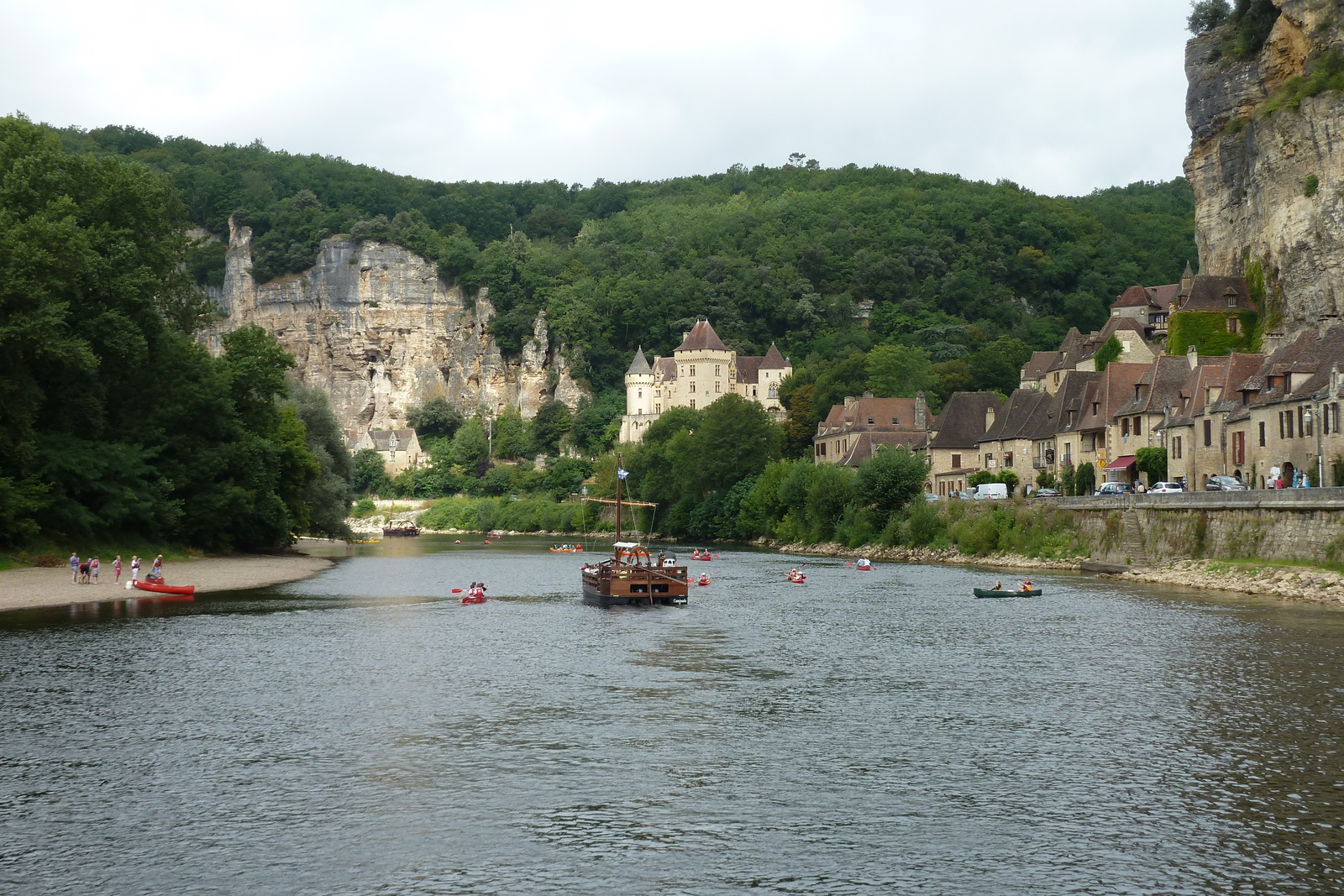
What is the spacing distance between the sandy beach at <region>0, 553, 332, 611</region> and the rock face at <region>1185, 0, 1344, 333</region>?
195 feet

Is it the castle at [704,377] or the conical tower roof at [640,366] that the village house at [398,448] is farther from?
the castle at [704,377]

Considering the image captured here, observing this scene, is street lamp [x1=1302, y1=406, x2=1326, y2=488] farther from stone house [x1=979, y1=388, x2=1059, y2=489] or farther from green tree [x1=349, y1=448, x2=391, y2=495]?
green tree [x1=349, y1=448, x2=391, y2=495]

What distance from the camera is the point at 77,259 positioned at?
51438mm

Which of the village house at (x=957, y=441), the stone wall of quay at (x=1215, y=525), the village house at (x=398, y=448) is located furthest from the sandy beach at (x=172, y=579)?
the village house at (x=398, y=448)

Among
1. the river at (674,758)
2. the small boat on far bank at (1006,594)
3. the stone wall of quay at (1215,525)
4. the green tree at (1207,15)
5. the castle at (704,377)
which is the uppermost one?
the green tree at (1207,15)

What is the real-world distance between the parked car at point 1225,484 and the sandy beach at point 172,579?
1665 inches

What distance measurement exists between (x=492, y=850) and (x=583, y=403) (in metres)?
168

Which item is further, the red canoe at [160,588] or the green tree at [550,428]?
the green tree at [550,428]

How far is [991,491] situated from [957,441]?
1813 cm

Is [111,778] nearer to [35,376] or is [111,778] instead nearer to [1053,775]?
[1053,775]

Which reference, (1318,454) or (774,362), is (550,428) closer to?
(774,362)

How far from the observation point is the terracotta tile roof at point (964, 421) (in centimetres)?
9406

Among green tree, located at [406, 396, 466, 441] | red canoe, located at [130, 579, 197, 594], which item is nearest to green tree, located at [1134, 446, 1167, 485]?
red canoe, located at [130, 579, 197, 594]

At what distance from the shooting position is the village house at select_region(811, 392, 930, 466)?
103m
